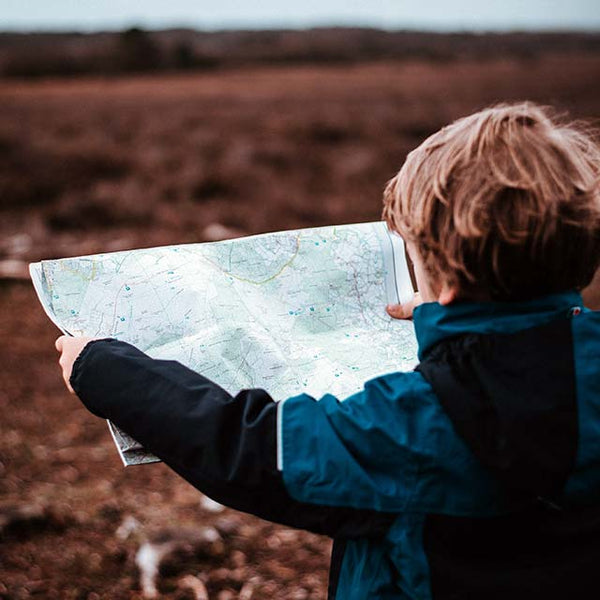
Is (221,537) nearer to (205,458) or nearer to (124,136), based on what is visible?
(205,458)

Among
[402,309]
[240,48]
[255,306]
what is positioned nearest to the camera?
[255,306]

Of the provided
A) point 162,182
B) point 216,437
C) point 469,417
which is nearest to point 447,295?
point 469,417

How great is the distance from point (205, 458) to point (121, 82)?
26412 mm

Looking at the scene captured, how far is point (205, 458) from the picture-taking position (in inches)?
46.2

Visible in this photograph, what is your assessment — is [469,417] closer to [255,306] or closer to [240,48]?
[255,306]

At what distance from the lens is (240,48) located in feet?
123

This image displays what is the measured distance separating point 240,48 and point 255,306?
38251 millimetres

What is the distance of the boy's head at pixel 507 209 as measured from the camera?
113 centimetres

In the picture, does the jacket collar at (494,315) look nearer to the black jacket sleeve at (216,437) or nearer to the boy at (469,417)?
the boy at (469,417)

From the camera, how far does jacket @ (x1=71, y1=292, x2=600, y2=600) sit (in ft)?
3.63

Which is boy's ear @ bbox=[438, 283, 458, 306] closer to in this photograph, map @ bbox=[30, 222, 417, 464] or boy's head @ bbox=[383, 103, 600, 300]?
boy's head @ bbox=[383, 103, 600, 300]

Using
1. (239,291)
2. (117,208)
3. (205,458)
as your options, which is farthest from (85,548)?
(117,208)

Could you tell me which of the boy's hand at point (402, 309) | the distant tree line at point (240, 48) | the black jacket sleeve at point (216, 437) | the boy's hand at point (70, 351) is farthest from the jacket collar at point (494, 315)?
the distant tree line at point (240, 48)

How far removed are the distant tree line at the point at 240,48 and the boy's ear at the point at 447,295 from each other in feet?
87.8
